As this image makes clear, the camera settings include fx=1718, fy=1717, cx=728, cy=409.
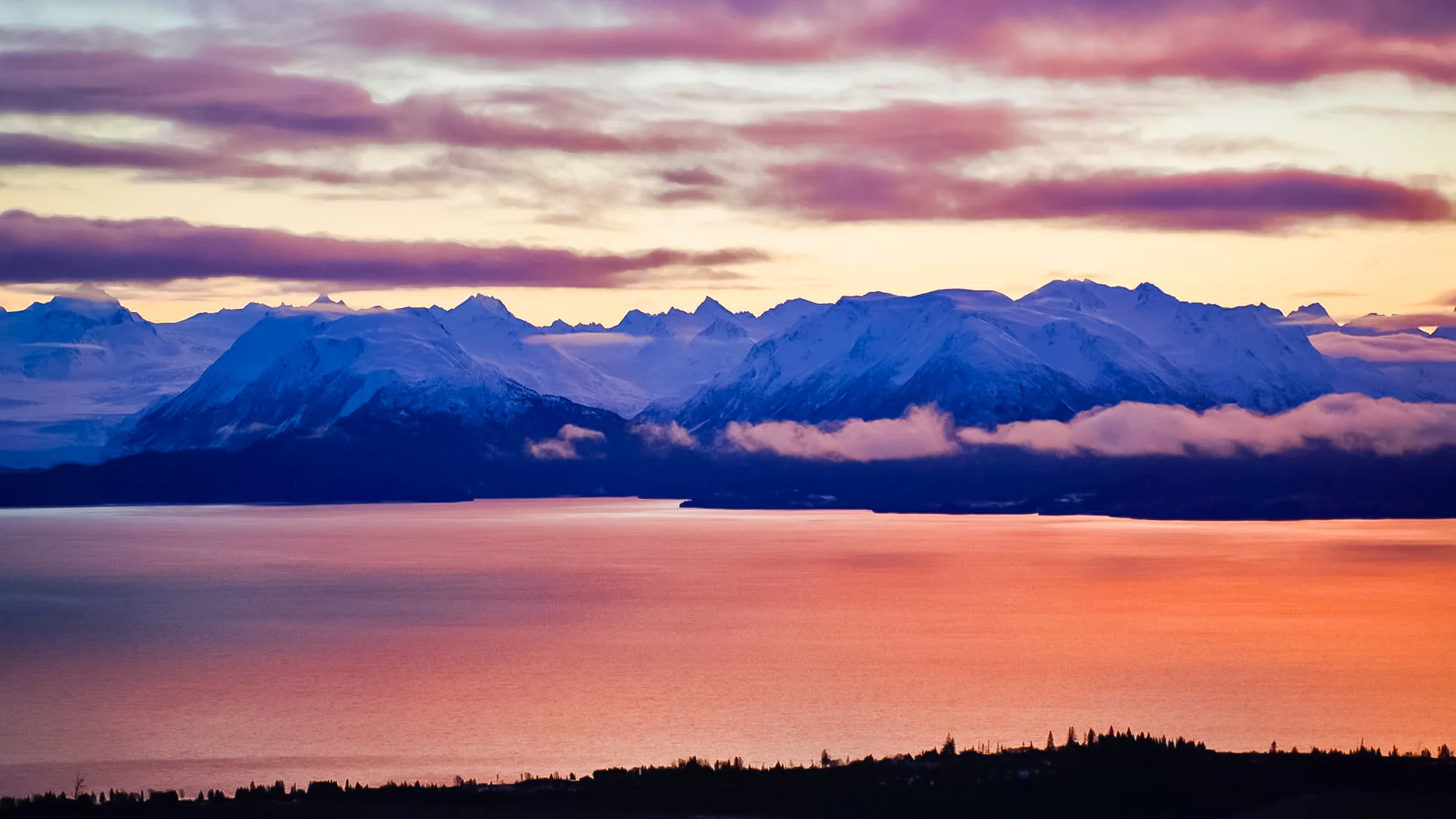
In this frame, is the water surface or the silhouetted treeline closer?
the silhouetted treeline

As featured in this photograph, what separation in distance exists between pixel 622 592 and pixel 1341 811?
403 feet

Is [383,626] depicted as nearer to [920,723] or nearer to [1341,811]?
[920,723]

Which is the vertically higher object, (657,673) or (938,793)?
(657,673)

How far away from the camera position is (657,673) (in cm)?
10294

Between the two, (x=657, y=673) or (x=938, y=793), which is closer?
(x=938, y=793)

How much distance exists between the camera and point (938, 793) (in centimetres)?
5362

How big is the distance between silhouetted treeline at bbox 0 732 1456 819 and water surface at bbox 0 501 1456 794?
611 inches

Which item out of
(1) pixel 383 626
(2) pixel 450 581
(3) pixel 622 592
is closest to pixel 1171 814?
(1) pixel 383 626

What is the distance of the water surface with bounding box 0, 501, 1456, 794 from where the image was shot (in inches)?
3041

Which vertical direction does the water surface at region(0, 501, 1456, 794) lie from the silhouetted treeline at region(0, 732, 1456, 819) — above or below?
above

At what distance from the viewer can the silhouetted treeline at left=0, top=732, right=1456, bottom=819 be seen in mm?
51438

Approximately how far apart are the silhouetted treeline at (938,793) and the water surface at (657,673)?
15.5 metres

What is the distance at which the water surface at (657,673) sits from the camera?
3041 inches

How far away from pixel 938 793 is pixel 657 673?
166 feet
